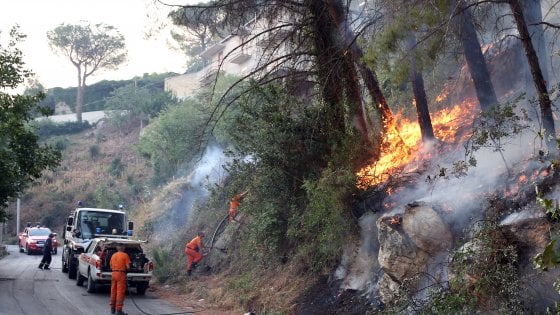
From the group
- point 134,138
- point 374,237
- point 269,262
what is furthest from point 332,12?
point 134,138

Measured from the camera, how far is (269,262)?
16.1 m

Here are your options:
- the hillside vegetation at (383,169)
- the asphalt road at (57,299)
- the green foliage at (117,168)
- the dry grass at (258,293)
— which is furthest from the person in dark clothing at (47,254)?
the green foliage at (117,168)

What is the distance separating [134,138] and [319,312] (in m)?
51.4

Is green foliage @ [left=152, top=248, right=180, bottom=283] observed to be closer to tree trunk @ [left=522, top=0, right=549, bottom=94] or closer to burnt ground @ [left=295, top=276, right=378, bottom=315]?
burnt ground @ [left=295, top=276, right=378, bottom=315]

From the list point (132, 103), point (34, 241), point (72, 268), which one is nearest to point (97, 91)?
point (132, 103)

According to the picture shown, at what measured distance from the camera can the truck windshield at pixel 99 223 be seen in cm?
2177

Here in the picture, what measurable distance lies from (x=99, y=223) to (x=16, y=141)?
4.96m

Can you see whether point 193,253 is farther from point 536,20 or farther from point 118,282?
point 536,20

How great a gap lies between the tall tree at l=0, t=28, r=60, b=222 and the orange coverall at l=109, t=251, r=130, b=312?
5.94 m

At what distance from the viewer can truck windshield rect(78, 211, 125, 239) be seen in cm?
2177

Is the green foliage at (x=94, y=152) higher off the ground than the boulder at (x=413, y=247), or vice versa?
the green foliage at (x=94, y=152)

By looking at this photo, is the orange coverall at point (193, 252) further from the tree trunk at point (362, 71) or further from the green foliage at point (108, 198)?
the green foliage at point (108, 198)

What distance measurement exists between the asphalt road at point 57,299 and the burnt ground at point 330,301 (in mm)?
3587

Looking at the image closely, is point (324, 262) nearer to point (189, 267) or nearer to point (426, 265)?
point (426, 265)
